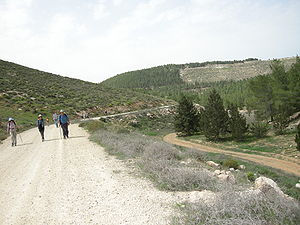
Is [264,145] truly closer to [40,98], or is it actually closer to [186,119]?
[186,119]

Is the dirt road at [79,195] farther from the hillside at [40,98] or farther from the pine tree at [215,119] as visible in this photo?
the hillside at [40,98]

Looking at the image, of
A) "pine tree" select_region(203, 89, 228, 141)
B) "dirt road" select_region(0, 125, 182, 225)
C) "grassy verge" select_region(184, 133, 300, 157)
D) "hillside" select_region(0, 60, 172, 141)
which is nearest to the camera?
"dirt road" select_region(0, 125, 182, 225)

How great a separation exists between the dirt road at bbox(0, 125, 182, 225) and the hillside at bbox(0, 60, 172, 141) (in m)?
24.5

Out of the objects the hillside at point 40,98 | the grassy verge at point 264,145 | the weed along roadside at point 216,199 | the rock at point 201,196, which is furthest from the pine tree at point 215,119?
the rock at point 201,196

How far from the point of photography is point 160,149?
1066cm

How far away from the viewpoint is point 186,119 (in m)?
37.4

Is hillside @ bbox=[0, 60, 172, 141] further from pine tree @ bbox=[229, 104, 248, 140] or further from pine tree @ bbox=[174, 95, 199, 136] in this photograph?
pine tree @ bbox=[229, 104, 248, 140]

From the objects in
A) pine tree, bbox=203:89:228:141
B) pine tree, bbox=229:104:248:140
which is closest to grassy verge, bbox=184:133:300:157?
pine tree, bbox=229:104:248:140

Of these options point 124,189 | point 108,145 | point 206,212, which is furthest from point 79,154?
point 206,212

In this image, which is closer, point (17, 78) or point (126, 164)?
point (126, 164)

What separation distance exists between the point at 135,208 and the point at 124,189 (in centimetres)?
130

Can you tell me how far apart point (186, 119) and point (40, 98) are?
28971 millimetres

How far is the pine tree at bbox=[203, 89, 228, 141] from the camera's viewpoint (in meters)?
29.8

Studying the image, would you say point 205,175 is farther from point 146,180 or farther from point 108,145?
point 108,145
